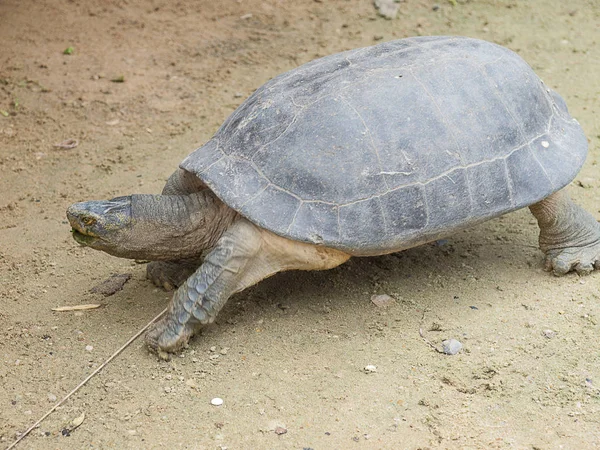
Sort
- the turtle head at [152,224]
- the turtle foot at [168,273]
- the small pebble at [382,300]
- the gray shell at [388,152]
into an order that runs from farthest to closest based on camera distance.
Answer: the turtle foot at [168,273]
the small pebble at [382,300]
the turtle head at [152,224]
the gray shell at [388,152]

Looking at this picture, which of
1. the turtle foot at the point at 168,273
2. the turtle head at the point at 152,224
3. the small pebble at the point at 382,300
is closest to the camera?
the turtle head at the point at 152,224

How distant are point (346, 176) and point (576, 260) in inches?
73.0

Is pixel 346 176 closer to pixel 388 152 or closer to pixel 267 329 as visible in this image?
pixel 388 152

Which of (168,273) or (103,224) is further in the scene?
(168,273)

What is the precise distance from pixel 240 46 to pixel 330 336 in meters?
5.61

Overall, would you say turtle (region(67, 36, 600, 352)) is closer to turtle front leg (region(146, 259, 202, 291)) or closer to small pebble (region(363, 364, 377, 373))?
turtle front leg (region(146, 259, 202, 291))

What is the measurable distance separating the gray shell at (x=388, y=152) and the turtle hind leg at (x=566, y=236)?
285 millimetres

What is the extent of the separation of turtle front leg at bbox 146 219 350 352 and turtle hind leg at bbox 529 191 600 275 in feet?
5.44

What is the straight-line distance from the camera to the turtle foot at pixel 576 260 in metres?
4.95

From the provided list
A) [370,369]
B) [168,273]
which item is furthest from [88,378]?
[370,369]

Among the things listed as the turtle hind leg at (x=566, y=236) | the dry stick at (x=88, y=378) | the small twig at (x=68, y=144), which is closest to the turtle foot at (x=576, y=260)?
→ the turtle hind leg at (x=566, y=236)

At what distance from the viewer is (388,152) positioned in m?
4.43

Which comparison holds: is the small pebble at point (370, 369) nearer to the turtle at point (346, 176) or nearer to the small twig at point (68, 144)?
the turtle at point (346, 176)

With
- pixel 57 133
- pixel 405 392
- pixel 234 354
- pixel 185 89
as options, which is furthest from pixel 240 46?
pixel 405 392
